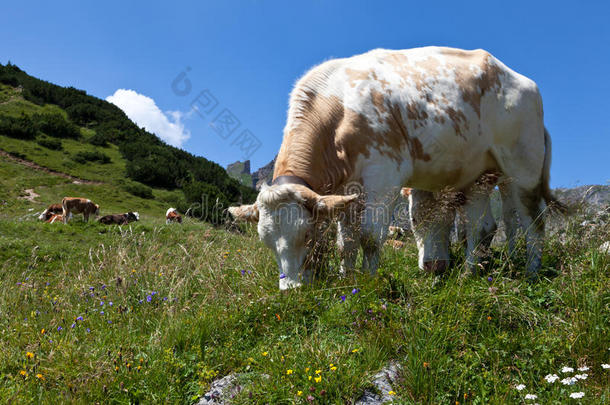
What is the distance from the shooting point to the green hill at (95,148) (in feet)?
90.3

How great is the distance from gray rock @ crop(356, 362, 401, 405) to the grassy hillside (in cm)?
5

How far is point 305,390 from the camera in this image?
2.56 m

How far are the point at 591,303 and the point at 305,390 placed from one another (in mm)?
2295

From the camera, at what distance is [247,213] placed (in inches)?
173

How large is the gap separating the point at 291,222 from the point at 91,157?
30.7m

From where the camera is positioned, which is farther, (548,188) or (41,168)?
(41,168)

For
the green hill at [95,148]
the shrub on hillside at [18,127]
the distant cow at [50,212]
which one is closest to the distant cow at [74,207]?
the distant cow at [50,212]

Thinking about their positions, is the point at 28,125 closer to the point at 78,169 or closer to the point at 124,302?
the point at 78,169

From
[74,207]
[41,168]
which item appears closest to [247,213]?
[74,207]

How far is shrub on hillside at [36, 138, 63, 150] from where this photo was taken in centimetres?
2969

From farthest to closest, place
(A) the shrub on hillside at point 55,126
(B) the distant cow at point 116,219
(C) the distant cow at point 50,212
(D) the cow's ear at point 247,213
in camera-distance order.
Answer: (A) the shrub on hillside at point 55,126 → (C) the distant cow at point 50,212 → (B) the distant cow at point 116,219 → (D) the cow's ear at point 247,213

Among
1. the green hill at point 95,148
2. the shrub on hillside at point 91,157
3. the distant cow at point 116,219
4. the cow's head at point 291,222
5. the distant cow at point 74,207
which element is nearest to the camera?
the cow's head at point 291,222

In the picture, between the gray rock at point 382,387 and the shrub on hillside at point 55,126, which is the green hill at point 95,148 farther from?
the gray rock at point 382,387

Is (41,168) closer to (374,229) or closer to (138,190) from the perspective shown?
(138,190)
